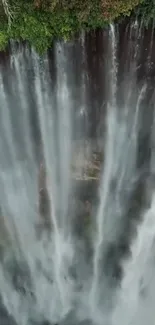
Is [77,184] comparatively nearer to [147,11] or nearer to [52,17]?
[52,17]

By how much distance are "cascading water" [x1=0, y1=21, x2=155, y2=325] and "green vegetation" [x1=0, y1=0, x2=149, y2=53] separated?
44 cm

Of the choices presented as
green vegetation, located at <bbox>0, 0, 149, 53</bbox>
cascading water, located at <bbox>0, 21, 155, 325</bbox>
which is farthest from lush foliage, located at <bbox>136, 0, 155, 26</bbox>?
cascading water, located at <bbox>0, 21, 155, 325</bbox>

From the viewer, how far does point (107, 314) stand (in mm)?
13492

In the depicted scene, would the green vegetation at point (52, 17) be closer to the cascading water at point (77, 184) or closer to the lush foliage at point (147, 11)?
the lush foliage at point (147, 11)

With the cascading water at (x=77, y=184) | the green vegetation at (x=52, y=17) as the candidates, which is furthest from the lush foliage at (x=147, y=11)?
the cascading water at (x=77, y=184)

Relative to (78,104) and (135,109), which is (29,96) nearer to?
(78,104)

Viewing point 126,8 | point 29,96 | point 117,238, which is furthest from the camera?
point 117,238

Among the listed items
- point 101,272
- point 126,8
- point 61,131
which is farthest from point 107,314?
point 126,8

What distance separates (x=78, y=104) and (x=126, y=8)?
2.92m

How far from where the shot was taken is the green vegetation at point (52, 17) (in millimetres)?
8047

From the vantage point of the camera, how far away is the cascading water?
9688mm

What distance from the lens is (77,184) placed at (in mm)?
11836

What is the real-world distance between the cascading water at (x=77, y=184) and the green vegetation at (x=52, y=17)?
443 millimetres

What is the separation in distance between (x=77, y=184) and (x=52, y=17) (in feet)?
16.6
